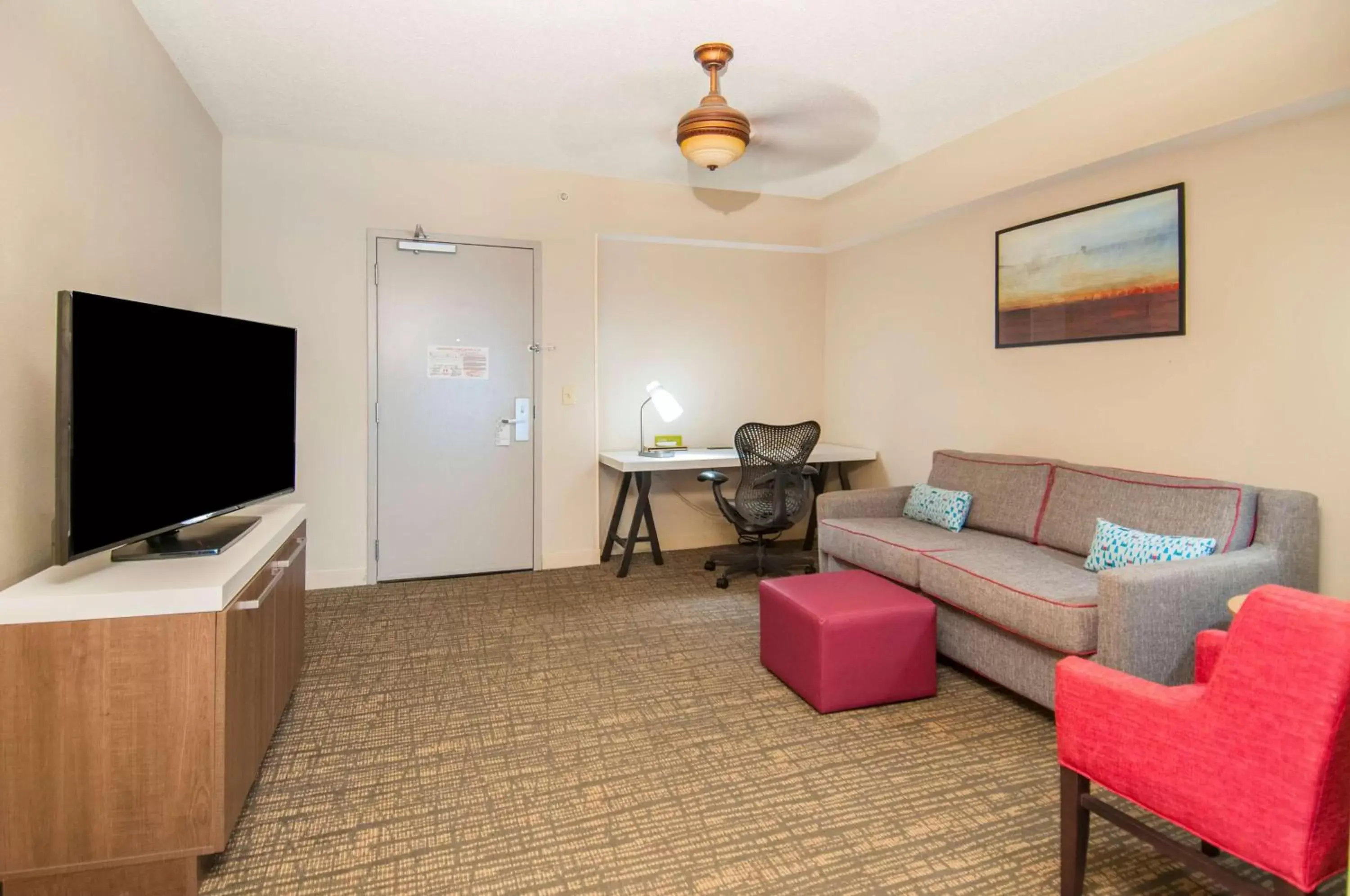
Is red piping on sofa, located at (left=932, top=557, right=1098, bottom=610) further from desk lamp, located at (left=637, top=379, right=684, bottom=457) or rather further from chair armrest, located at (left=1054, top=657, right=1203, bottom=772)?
desk lamp, located at (left=637, top=379, right=684, bottom=457)

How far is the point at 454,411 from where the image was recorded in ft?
14.5

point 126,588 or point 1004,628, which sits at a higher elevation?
point 126,588

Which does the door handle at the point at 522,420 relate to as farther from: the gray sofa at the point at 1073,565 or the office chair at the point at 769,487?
the gray sofa at the point at 1073,565

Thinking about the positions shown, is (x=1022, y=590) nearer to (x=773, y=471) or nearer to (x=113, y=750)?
(x=773, y=471)

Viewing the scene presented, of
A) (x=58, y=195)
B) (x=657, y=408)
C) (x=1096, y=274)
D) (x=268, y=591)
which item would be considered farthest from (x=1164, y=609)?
(x=58, y=195)

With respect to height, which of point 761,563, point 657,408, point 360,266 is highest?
point 360,266

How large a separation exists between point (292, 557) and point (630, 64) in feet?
8.08

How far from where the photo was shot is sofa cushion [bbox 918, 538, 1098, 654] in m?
2.36

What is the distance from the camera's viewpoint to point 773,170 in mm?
4492

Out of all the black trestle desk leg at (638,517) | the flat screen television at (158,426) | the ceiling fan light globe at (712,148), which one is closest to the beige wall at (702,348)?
the black trestle desk leg at (638,517)

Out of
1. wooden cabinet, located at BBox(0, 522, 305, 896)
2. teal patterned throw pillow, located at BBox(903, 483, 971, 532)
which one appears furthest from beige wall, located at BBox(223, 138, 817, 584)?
wooden cabinet, located at BBox(0, 522, 305, 896)

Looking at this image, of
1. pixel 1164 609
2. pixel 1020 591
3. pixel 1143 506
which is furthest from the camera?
pixel 1143 506

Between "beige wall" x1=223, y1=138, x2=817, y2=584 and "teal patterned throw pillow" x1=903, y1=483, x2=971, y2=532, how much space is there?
207cm

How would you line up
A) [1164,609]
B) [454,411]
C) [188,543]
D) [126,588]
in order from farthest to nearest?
[454,411] → [1164,609] → [188,543] → [126,588]
